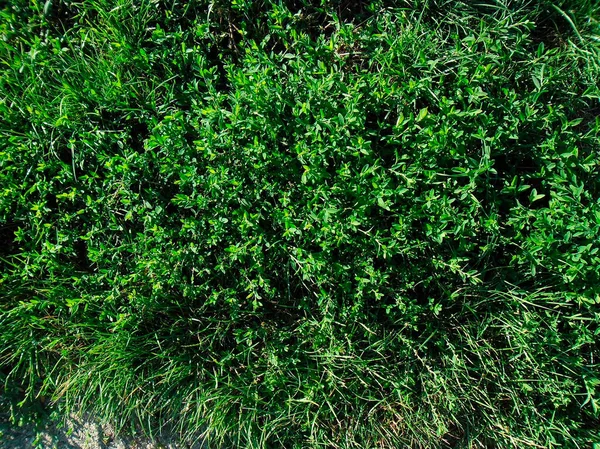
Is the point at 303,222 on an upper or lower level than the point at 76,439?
upper

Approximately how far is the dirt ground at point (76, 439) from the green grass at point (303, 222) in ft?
0.31

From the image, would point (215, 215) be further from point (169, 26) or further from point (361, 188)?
point (169, 26)

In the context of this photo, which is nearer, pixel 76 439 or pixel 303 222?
A: pixel 303 222

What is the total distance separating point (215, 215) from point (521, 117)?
1643 mm

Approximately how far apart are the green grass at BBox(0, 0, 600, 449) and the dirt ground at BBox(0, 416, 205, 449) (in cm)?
9

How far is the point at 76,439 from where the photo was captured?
10.4 feet

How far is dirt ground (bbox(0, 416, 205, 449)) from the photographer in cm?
315

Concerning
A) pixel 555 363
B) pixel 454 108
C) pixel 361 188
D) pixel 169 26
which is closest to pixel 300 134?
pixel 361 188

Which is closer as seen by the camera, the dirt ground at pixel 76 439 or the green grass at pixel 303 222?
the green grass at pixel 303 222

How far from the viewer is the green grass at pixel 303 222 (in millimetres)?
2816

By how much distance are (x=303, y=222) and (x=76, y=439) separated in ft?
5.99

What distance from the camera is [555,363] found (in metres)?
2.98

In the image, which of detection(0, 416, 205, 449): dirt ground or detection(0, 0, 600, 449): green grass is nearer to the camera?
detection(0, 0, 600, 449): green grass

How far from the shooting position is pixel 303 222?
284 centimetres
